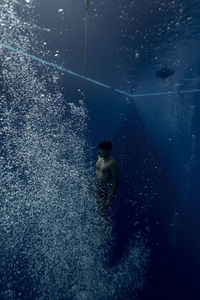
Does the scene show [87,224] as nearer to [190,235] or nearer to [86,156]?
[190,235]

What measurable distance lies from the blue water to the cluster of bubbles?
2 cm

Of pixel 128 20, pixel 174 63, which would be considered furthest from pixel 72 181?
pixel 174 63

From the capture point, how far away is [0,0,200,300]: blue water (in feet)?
9.67

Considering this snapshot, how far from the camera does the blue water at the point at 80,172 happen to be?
9.67 feet

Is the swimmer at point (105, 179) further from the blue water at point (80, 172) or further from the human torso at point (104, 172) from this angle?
the blue water at point (80, 172)

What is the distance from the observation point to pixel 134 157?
9.66 metres

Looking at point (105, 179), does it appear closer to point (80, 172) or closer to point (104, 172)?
point (104, 172)

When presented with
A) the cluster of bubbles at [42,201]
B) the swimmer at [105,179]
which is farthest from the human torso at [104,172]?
the cluster of bubbles at [42,201]

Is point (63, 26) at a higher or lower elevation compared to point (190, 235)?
higher

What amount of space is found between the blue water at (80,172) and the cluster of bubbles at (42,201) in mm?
21

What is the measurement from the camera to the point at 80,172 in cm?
764

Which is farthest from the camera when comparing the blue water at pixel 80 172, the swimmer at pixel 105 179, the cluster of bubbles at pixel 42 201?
the swimmer at pixel 105 179

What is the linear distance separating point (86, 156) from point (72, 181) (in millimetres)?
2885

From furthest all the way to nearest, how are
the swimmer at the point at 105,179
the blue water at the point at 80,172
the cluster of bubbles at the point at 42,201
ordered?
the swimmer at the point at 105,179 → the blue water at the point at 80,172 → the cluster of bubbles at the point at 42,201
